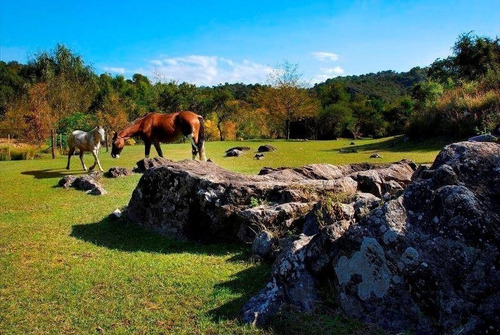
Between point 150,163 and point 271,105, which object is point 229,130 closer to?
point 271,105

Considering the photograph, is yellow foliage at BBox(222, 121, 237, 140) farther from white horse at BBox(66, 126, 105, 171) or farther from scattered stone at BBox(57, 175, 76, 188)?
scattered stone at BBox(57, 175, 76, 188)

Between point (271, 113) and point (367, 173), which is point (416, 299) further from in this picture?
point (271, 113)

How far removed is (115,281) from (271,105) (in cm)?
4856

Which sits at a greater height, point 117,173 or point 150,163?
point 150,163

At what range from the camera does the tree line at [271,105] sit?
78.0ft

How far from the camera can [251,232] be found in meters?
7.06

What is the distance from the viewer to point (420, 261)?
3.95 m

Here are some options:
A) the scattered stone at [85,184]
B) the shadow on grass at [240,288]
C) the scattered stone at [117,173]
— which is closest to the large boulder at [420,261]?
the shadow on grass at [240,288]

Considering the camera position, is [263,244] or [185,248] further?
[185,248]

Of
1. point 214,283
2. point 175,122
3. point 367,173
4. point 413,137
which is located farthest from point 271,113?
point 214,283

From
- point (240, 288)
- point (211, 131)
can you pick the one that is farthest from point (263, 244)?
point (211, 131)

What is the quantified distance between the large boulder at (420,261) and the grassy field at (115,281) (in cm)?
37

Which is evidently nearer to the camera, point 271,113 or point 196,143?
point 196,143

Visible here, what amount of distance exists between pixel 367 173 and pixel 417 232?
15.5 feet
